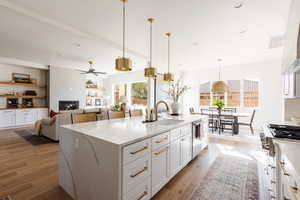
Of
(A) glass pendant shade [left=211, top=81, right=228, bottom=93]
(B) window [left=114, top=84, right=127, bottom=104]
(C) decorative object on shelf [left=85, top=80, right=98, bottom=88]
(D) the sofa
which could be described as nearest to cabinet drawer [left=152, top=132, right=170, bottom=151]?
(D) the sofa

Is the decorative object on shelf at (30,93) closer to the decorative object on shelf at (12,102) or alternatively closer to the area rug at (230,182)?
the decorative object on shelf at (12,102)

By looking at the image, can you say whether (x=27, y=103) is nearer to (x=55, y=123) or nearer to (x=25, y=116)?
(x=25, y=116)

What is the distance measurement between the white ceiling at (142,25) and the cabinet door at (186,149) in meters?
2.21

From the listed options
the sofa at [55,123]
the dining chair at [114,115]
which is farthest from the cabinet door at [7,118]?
the dining chair at [114,115]

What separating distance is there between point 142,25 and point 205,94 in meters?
5.26

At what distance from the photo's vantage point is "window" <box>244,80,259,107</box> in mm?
5882

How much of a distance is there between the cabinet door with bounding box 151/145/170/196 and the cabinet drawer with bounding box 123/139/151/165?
6.8 inches

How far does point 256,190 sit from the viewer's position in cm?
187

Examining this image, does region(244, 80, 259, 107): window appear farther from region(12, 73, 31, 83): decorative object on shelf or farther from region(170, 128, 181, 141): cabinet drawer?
region(12, 73, 31, 83): decorative object on shelf

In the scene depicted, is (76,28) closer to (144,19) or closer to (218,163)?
(144,19)

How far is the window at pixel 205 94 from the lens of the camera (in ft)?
22.9

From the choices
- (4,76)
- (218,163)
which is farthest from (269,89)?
(4,76)

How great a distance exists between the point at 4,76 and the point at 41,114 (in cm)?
211

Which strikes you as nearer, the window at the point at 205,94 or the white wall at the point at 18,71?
the white wall at the point at 18,71
